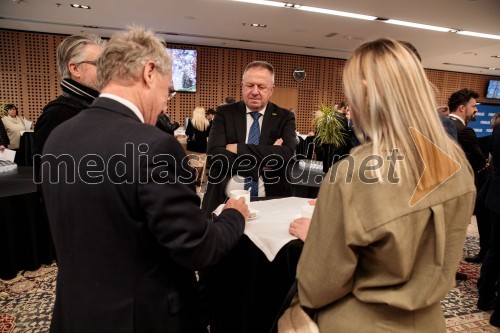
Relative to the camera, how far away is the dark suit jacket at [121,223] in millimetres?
926

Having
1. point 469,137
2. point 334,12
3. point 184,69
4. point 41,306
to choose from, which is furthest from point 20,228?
point 184,69

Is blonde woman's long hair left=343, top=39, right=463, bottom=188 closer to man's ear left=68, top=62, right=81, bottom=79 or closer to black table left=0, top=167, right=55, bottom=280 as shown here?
man's ear left=68, top=62, right=81, bottom=79

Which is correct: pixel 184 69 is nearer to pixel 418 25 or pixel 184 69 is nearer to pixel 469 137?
pixel 418 25

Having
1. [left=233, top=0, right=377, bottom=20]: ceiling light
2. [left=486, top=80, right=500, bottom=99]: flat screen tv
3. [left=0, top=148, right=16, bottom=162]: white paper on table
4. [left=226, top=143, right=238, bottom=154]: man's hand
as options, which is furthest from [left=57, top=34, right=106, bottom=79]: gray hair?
[left=486, top=80, right=500, bottom=99]: flat screen tv

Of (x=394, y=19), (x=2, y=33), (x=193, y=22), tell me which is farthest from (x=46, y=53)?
(x=394, y=19)

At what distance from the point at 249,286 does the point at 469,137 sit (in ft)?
10.5

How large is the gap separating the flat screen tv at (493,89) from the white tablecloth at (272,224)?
1696cm

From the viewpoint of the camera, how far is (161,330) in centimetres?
107

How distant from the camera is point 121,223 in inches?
37.7

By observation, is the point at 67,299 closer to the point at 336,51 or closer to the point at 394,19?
the point at 394,19

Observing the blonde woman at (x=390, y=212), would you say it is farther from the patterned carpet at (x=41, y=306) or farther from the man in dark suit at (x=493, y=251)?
the man in dark suit at (x=493, y=251)

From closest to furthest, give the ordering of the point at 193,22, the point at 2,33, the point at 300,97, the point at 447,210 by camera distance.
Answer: the point at 447,210 → the point at 193,22 → the point at 2,33 → the point at 300,97

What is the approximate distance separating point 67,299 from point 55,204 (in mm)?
323

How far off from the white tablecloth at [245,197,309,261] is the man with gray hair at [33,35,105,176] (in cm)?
127
